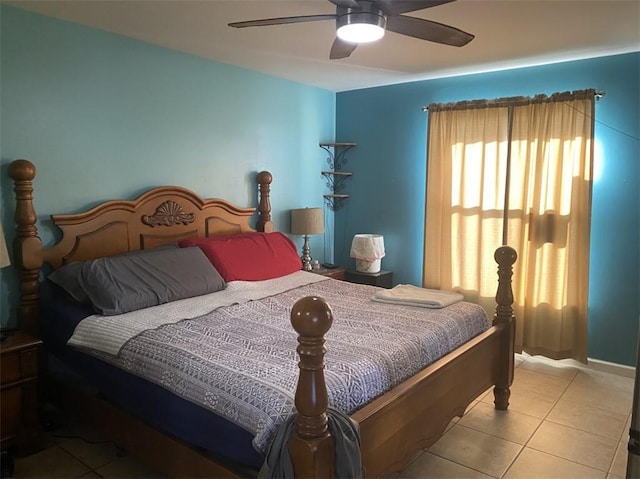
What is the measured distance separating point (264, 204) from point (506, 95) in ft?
7.11

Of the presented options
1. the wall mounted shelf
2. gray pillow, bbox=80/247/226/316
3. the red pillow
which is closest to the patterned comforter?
gray pillow, bbox=80/247/226/316

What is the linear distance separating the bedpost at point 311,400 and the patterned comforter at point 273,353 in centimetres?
13

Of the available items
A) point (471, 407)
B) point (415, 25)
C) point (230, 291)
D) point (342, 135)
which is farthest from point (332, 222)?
point (415, 25)

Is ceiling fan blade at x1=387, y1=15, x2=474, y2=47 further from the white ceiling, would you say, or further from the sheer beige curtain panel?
the sheer beige curtain panel

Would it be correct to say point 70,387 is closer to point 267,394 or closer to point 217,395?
point 217,395

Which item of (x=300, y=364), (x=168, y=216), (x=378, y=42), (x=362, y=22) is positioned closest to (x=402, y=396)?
(x=300, y=364)

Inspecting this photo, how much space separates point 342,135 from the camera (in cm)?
480

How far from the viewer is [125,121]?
A: 312cm

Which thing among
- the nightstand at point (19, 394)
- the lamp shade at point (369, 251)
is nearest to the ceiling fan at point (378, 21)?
the nightstand at point (19, 394)

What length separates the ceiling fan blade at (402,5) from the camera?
1878 mm

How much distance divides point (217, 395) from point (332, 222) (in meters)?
3.33

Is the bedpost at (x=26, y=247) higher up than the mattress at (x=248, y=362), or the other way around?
the bedpost at (x=26, y=247)

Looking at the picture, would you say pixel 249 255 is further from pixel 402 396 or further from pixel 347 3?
pixel 347 3

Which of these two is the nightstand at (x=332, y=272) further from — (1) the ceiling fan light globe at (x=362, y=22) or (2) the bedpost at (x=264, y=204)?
(1) the ceiling fan light globe at (x=362, y=22)
